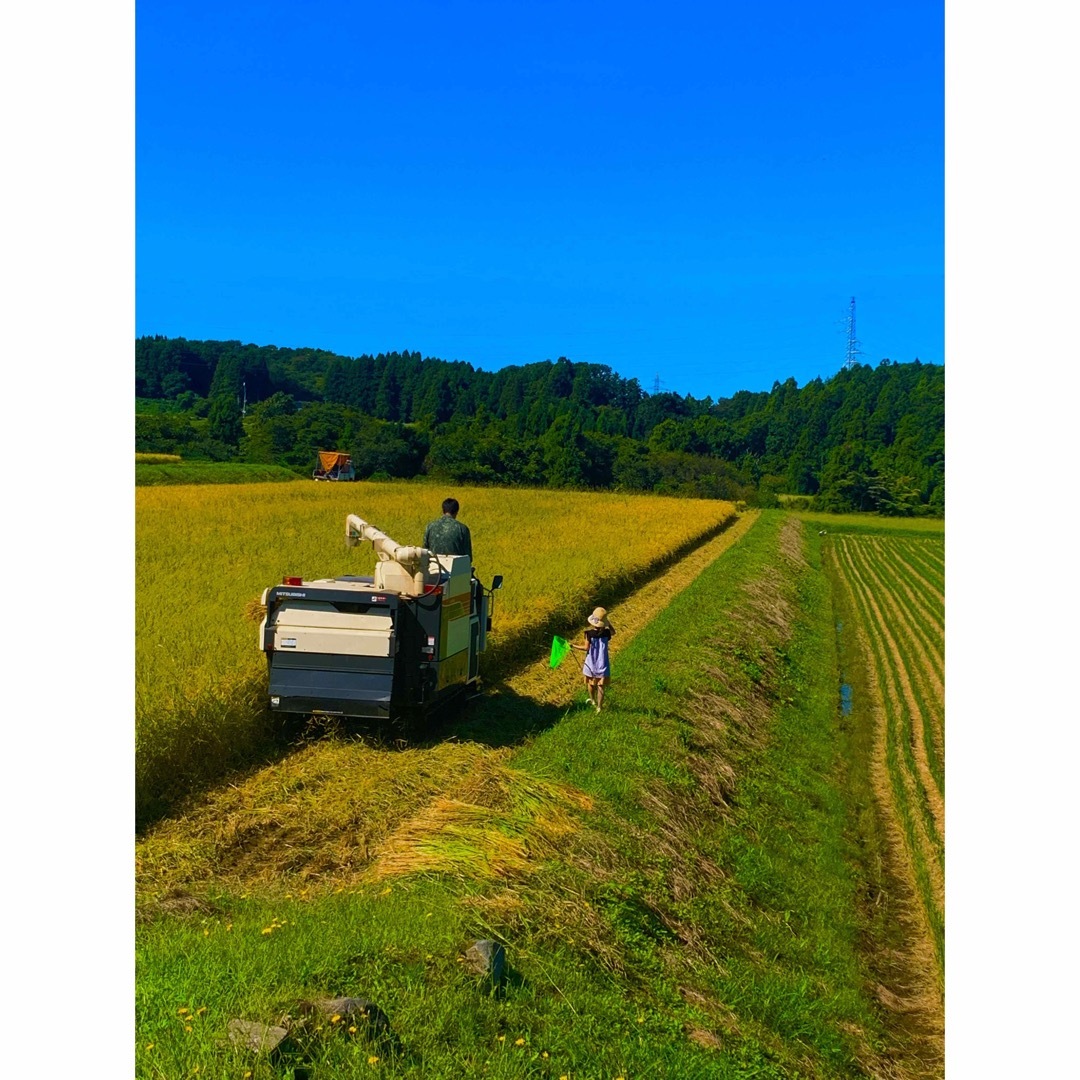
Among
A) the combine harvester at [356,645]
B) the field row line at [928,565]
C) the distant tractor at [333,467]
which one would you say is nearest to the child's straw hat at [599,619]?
the combine harvester at [356,645]

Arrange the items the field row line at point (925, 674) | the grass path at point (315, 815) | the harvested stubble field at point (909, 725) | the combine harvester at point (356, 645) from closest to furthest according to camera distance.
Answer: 1. the grass path at point (315, 815)
2. the combine harvester at point (356, 645)
3. the harvested stubble field at point (909, 725)
4. the field row line at point (925, 674)

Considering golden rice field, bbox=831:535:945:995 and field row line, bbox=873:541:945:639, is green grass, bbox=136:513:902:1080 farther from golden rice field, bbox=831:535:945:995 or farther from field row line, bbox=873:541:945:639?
field row line, bbox=873:541:945:639

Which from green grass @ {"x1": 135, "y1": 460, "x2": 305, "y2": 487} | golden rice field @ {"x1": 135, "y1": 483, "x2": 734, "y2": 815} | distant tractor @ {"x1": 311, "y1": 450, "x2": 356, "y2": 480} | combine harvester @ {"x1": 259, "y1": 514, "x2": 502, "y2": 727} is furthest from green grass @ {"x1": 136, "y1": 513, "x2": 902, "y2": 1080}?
distant tractor @ {"x1": 311, "y1": 450, "x2": 356, "y2": 480}

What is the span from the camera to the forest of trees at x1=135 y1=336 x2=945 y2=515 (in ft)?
185

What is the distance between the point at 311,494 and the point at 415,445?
29.0 meters

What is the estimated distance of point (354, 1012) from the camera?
4945mm

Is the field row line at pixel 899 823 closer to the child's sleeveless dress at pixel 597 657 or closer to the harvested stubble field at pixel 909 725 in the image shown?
the harvested stubble field at pixel 909 725

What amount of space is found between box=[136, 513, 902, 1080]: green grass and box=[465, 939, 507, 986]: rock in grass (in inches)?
3.4

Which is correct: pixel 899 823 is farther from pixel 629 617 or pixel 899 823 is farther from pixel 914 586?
pixel 914 586

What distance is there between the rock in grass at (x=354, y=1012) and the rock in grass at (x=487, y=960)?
87cm

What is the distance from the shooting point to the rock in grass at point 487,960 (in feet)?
19.2

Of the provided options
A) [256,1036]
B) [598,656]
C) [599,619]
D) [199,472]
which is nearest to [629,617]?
[598,656]

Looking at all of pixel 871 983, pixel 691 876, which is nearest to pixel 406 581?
pixel 691 876

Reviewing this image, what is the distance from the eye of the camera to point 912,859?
39.3ft
